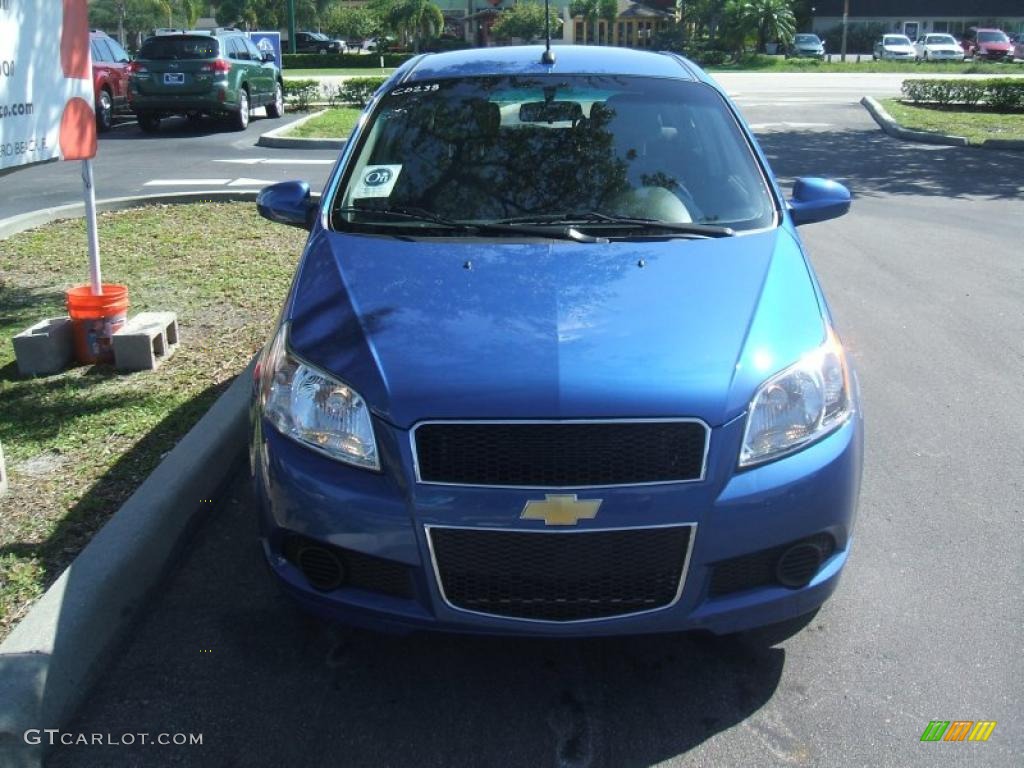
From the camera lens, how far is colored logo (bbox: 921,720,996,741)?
114 inches

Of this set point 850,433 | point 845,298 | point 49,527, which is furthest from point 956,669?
point 845,298

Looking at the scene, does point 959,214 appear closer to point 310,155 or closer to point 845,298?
point 845,298

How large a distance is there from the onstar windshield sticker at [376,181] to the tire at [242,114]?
15.1 metres

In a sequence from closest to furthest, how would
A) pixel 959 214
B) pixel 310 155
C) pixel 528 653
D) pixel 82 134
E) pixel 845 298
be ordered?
pixel 528 653 → pixel 82 134 → pixel 845 298 → pixel 959 214 → pixel 310 155

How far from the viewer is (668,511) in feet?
9.07

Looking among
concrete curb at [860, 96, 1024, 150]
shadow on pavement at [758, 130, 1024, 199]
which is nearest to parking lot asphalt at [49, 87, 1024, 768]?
shadow on pavement at [758, 130, 1024, 199]

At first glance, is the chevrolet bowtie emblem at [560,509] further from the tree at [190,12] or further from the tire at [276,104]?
the tree at [190,12]

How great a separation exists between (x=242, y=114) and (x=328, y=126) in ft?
6.01

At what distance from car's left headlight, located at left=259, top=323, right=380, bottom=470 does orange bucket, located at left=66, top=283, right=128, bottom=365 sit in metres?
2.78

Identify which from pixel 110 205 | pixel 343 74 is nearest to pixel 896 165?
pixel 110 205

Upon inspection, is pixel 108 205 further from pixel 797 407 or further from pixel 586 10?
pixel 586 10

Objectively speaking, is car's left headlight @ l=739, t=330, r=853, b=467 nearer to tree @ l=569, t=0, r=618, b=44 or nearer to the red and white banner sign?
the red and white banner sign

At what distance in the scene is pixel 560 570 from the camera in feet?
9.30

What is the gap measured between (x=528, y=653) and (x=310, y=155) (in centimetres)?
1303
